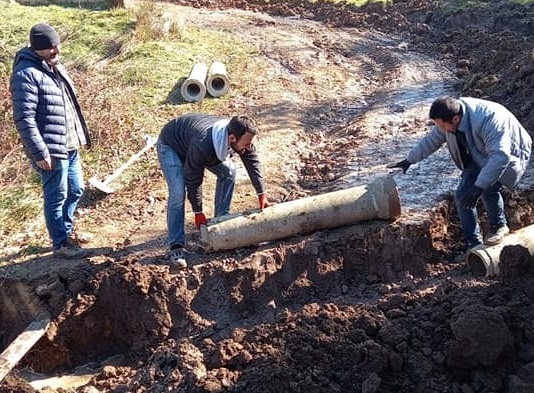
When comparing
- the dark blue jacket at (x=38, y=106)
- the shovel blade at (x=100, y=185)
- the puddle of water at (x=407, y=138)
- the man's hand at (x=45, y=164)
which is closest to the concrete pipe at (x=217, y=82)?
the puddle of water at (x=407, y=138)

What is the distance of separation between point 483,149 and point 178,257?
10.5 feet

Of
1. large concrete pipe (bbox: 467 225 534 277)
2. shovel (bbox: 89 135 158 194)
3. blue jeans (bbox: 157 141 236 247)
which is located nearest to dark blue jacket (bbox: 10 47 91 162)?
blue jeans (bbox: 157 141 236 247)

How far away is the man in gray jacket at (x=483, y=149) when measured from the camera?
5648 mm

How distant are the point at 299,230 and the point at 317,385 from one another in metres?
2.33

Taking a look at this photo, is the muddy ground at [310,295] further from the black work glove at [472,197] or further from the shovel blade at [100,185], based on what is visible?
the black work glove at [472,197]

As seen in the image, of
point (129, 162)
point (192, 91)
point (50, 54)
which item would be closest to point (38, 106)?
point (50, 54)

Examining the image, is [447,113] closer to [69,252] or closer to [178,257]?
[178,257]

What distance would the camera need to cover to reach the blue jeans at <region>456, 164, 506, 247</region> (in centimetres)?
608

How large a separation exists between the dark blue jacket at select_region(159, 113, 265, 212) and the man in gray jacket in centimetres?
189

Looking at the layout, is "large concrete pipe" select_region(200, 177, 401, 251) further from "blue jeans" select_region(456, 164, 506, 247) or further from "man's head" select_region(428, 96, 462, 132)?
"man's head" select_region(428, 96, 462, 132)

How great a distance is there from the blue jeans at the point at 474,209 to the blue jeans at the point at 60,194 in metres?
3.99

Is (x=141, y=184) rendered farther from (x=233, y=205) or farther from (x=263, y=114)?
(x=263, y=114)

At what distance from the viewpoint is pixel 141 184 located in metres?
8.77

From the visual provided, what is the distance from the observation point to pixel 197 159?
603 cm
